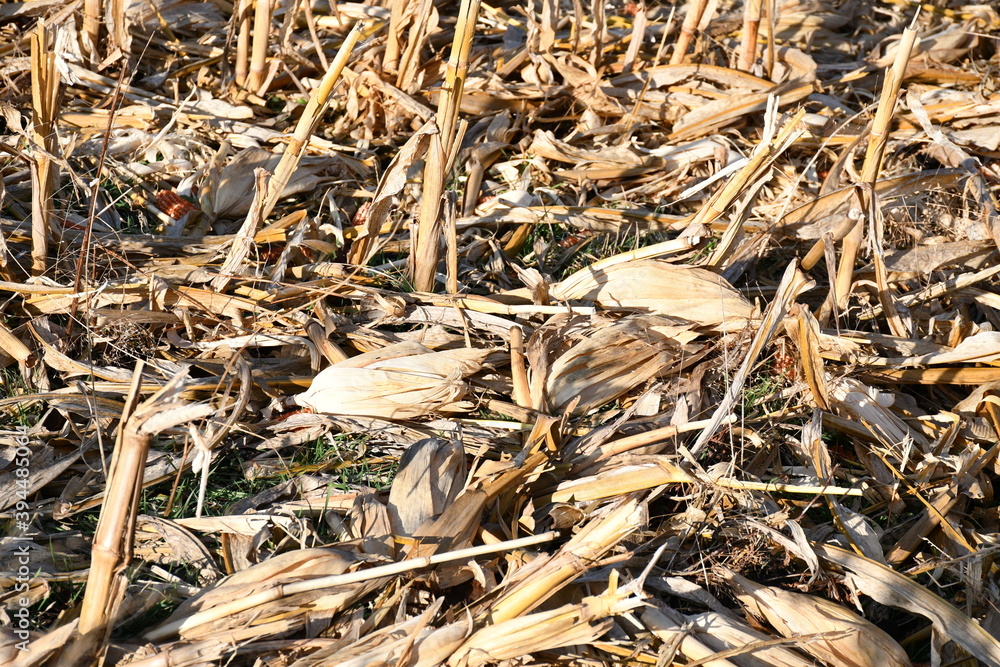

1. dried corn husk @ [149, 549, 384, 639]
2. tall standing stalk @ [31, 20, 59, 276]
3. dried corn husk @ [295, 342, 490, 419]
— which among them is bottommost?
dried corn husk @ [149, 549, 384, 639]

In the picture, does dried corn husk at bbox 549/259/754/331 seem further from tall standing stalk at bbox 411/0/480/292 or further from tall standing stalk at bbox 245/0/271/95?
tall standing stalk at bbox 245/0/271/95

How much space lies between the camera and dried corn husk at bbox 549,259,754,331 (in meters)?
1.81

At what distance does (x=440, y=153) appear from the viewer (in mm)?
1771

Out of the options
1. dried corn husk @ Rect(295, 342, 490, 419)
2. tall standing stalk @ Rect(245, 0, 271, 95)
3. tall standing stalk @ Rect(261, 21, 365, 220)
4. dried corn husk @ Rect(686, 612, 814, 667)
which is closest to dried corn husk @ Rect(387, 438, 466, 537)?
dried corn husk @ Rect(295, 342, 490, 419)

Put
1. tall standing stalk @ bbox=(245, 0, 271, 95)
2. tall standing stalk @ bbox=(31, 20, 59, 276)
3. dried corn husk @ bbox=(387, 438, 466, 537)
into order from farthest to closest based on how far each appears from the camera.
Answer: tall standing stalk @ bbox=(245, 0, 271, 95)
tall standing stalk @ bbox=(31, 20, 59, 276)
dried corn husk @ bbox=(387, 438, 466, 537)

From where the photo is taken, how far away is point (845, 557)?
4.77ft

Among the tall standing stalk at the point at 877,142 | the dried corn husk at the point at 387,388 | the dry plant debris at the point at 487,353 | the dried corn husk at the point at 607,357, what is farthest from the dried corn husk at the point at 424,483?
the tall standing stalk at the point at 877,142

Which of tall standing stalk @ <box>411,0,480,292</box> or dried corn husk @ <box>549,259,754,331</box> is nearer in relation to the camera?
tall standing stalk @ <box>411,0,480,292</box>

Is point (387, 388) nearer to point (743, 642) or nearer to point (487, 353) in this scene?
point (487, 353)

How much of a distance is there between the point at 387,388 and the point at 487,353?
236 mm

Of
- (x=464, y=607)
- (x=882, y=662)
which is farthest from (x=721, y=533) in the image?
(x=464, y=607)

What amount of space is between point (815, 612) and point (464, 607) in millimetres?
598

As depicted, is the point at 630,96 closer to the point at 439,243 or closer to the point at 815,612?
the point at 439,243

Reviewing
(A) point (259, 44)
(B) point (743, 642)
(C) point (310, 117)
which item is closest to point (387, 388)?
(C) point (310, 117)
